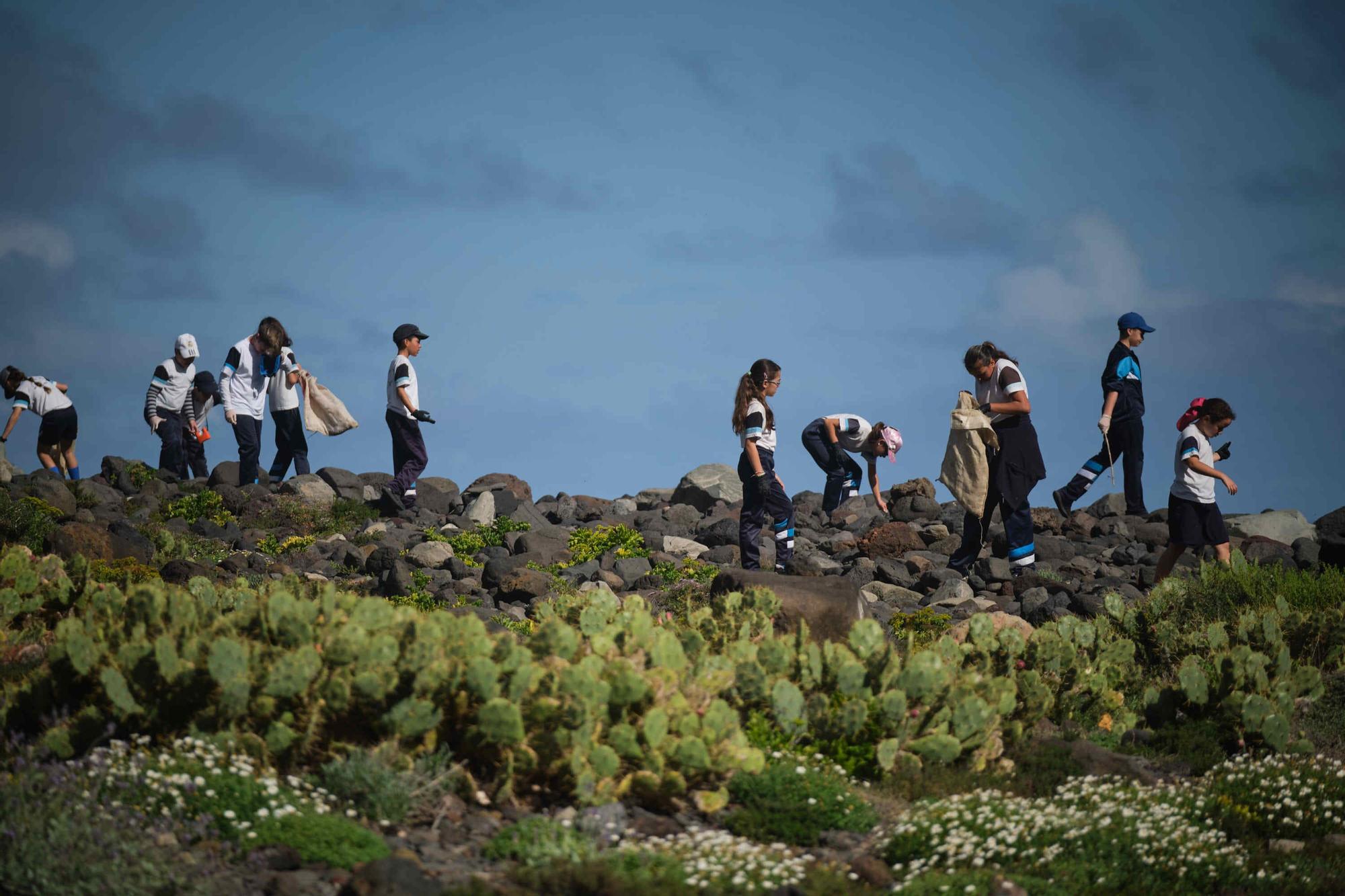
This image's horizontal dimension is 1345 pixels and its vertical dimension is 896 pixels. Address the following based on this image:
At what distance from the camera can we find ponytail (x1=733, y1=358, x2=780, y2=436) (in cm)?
1266

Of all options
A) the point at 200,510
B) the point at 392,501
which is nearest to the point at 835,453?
the point at 392,501

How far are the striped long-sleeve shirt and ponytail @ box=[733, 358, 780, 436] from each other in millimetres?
11763

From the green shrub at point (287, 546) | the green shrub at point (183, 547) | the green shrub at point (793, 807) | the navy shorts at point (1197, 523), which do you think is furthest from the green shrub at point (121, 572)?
the navy shorts at point (1197, 523)

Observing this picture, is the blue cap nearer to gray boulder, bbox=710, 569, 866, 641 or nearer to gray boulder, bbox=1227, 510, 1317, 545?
gray boulder, bbox=1227, 510, 1317, 545

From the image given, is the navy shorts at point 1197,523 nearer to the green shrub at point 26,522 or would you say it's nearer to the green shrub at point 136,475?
the green shrub at point 26,522

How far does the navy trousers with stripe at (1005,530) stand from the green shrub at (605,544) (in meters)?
3.95

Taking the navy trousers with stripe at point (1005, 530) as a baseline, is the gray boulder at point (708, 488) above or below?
above

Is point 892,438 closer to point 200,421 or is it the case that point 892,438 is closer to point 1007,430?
point 1007,430

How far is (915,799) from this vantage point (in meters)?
6.53

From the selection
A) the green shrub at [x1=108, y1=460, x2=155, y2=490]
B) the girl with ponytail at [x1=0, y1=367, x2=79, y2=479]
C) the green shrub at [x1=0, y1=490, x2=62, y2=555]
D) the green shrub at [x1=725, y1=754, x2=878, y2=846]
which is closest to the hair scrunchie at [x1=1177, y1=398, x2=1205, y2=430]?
the green shrub at [x1=725, y1=754, x2=878, y2=846]

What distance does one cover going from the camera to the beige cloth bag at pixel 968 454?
13.1 metres

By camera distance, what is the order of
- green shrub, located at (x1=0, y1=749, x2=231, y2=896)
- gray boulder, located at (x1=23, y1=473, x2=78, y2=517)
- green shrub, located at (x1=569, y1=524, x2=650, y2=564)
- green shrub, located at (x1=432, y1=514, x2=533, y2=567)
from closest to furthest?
green shrub, located at (x1=0, y1=749, x2=231, y2=896), green shrub, located at (x1=569, y1=524, x2=650, y2=564), green shrub, located at (x1=432, y1=514, x2=533, y2=567), gray boulder, located at (x1=23, y1=473, x2=78, y2=517)

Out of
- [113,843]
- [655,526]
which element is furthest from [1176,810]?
[655,526]

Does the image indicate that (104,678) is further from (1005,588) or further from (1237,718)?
(1005,588)
